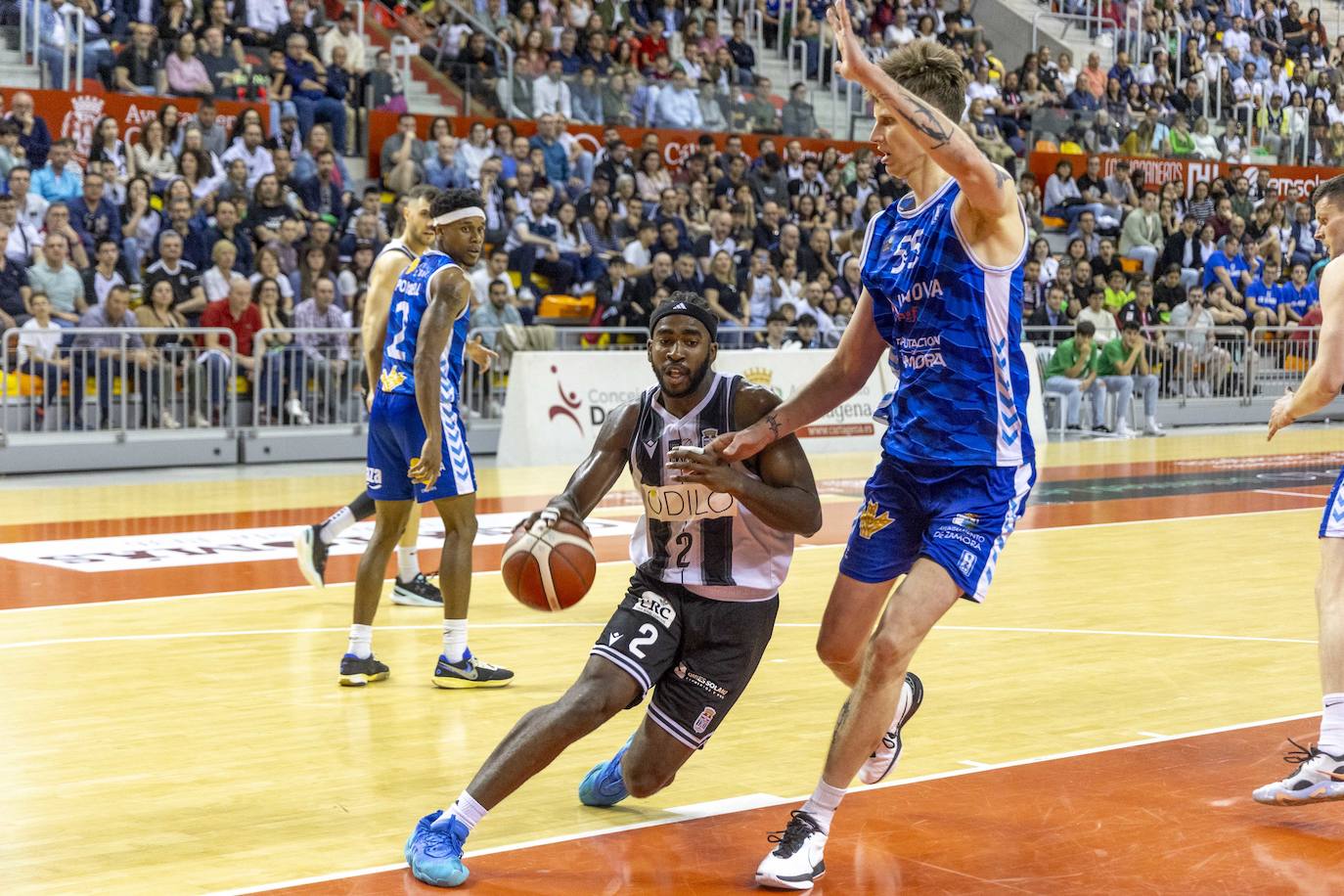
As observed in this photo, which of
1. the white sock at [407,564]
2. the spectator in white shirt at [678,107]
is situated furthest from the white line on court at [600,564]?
the spectator in white shirt at [678,107]

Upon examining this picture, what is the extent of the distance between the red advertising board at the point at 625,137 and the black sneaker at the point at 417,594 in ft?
34.6

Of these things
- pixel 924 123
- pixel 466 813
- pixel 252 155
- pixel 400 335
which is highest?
pixel 252 155

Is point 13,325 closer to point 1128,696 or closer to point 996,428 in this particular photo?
point 1128,696

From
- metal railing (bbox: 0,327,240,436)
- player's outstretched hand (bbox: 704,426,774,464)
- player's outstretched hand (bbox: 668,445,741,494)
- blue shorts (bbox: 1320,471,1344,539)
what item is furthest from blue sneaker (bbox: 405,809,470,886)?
metal railing (bbox: 0,327,240,436)

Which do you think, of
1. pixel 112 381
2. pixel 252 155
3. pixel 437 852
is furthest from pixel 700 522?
pixel 252 155

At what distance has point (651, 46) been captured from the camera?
76.6 feet

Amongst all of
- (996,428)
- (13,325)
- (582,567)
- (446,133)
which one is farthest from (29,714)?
(446,133)

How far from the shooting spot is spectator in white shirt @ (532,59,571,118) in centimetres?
2114

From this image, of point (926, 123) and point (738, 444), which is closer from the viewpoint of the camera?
point (926, 123)

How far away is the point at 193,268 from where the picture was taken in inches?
646

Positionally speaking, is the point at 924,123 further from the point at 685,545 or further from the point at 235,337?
the point at 235,337

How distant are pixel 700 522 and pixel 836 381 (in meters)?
0.61

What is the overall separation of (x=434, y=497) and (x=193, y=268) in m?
9.51

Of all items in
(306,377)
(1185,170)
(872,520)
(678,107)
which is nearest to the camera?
(872,520)
